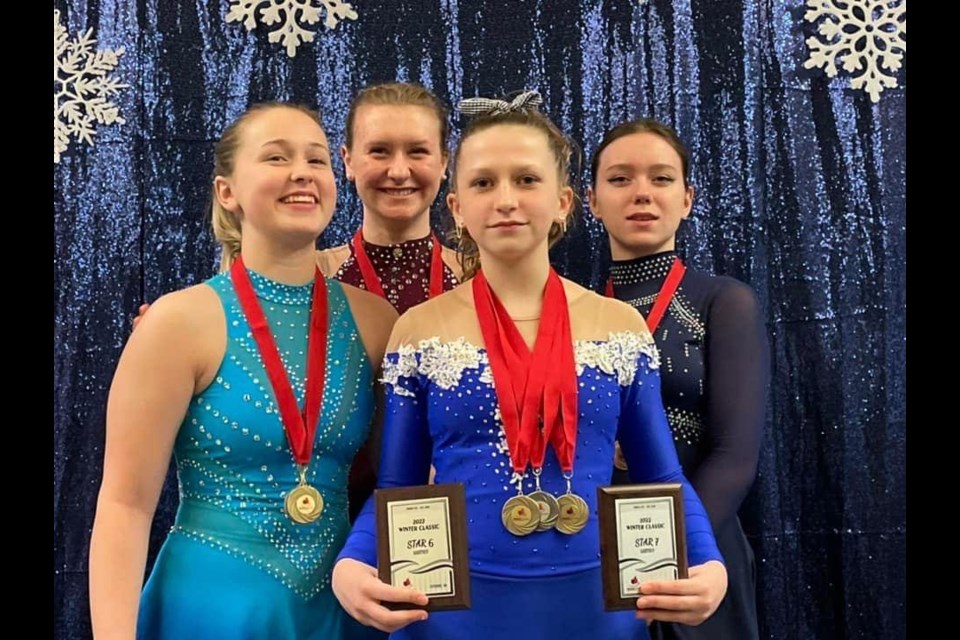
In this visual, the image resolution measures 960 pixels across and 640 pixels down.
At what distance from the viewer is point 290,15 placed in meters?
3.08

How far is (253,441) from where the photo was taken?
201 centimetres

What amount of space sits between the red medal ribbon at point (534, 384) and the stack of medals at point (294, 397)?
33 centimetres

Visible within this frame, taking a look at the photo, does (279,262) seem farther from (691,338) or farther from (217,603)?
(691,338)

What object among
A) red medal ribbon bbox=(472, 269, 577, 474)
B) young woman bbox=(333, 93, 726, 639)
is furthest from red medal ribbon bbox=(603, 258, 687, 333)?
red medal ribbon bbox=(472, 269, 577, 474)

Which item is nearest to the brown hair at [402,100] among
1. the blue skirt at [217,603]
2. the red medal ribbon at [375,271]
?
the red medal ribbon at [375,271]

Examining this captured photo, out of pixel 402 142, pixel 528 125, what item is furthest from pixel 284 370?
pixel 402 142

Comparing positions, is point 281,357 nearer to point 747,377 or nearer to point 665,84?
point 747,377

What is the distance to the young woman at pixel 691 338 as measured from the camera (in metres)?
2.49

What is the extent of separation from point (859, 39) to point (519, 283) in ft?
5.38

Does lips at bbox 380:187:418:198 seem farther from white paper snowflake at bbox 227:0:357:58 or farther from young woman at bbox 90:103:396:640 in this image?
white paper snowflake at bbox 227:0:357:58

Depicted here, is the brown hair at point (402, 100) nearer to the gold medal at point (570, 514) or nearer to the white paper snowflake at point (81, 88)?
the white paper snowflake at point (81, 88)

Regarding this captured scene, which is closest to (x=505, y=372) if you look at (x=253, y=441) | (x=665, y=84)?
(x=253, y=441)

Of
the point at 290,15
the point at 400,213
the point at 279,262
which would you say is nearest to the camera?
the point at 279,262

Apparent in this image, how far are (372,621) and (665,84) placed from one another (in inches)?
73.8
